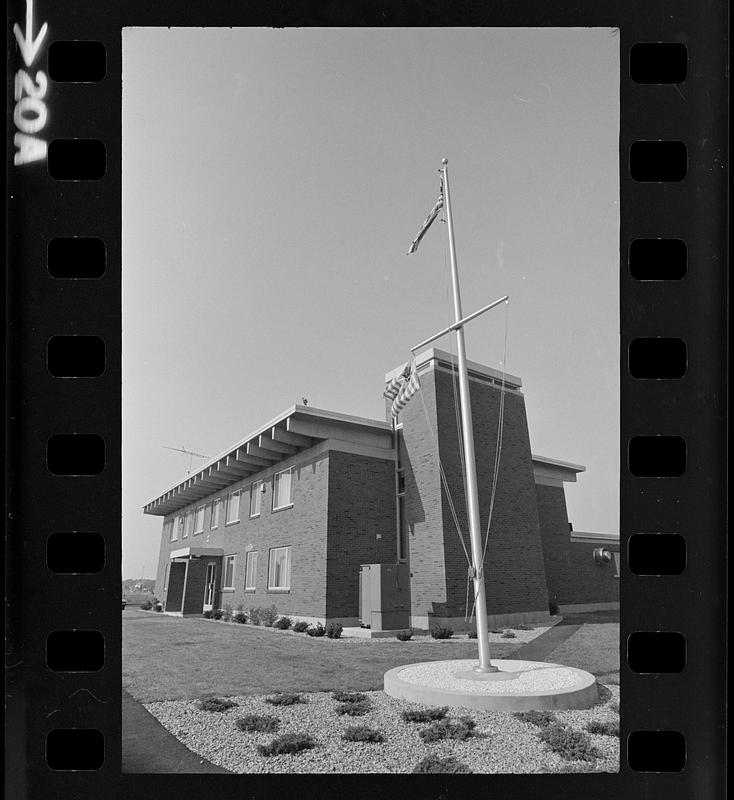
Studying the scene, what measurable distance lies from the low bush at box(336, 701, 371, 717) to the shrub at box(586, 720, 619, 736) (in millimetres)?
2519

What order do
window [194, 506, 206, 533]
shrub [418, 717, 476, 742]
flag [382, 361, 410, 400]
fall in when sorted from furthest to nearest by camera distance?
window [194, 506, 206, 533] < flag [382, 361, 410, 400] < shrub [418, 717, 476, 742]

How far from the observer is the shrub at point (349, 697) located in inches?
367

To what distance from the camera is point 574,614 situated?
25969 millimetres

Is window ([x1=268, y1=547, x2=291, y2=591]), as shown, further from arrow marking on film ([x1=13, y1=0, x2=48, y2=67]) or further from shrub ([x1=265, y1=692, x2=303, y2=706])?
arrow marking on film ([x1=13, y1=0, x2=48, y2=67])

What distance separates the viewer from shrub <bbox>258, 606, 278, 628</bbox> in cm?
2155

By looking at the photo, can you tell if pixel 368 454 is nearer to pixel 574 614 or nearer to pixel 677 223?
pixel 574 614

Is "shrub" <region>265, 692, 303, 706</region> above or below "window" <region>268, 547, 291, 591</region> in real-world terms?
above

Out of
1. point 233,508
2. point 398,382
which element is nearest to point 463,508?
point 398,382

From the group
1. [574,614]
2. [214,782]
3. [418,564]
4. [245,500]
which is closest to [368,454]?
[418,564]

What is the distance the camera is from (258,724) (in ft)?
26.2

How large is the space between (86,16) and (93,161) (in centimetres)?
44

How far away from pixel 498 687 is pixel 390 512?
1223 centimetres

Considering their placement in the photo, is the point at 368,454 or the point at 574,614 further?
the point at 574,614

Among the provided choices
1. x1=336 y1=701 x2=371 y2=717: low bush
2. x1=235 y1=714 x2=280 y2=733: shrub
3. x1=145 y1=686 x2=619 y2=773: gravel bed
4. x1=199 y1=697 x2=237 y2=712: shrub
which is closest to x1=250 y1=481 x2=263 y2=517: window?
x1=199 y1=697 x2=237 y2=712: shrub
